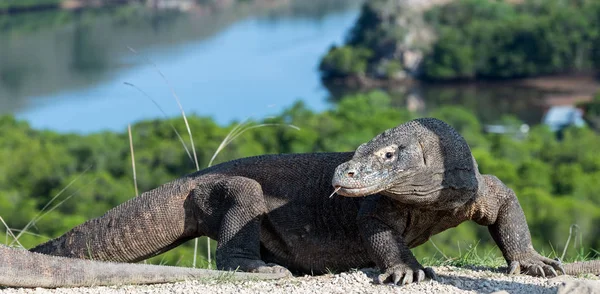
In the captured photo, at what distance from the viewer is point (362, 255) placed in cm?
536

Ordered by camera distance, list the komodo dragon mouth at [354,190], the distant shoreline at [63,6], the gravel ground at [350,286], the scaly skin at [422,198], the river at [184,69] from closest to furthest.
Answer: the komodo dragon mouth at [354,190]
the scaly skin at [422,198]
the gravel ground at [350,286]
the river at [184,69]
the distant shoreline at [63,6]

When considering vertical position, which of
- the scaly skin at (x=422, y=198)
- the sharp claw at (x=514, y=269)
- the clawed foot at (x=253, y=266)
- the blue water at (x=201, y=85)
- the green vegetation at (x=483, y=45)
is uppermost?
the scaly skin at (x=422, y=198)

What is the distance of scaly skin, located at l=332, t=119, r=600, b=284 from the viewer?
14.8 feet

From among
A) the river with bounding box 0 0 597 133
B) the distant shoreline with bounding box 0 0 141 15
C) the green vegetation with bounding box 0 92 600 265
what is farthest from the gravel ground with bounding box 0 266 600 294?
the distant shoreline with bounding box 0 0 141 15

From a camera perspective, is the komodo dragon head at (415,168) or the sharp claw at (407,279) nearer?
the komodo dragon head at (415,168)

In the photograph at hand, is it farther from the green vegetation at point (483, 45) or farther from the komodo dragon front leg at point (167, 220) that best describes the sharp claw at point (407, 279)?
the green vegetation at point (483, 45)

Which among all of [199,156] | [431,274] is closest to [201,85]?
[199,156]

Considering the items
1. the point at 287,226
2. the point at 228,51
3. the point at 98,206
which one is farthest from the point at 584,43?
the point at 287,226

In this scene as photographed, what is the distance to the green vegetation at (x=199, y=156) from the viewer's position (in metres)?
38.1

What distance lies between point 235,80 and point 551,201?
38841mm

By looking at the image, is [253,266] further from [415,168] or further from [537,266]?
[537,266]

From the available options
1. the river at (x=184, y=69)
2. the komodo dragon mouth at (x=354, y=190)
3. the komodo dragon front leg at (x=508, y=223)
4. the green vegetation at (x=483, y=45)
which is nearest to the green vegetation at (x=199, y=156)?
the river at (x=184, y=69)

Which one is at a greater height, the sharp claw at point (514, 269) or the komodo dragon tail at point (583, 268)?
the sharp claw at point (514, 269)

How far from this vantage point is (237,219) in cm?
550
